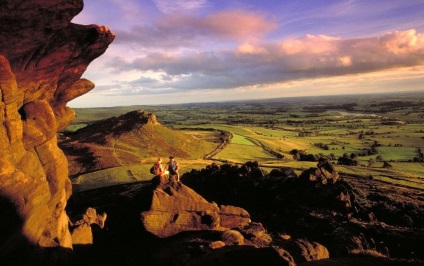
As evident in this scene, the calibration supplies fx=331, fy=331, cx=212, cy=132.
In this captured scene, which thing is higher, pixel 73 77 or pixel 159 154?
pixel 73 77

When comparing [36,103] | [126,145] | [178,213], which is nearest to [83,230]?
[178,213]

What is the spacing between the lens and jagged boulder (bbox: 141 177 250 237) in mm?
29922

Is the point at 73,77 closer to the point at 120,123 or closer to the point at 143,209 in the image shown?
the point at 143,209

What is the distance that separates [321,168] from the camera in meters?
53.0

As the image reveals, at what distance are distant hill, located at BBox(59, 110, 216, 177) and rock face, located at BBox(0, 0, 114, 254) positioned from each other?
185 feet

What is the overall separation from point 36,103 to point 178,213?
1519 centimetres

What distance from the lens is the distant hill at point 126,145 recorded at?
85.3 m

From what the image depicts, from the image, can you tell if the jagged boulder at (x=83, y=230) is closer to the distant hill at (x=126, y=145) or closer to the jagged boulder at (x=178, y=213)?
the jagged boulder at (x=178, y=213)

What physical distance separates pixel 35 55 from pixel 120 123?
92.4 m

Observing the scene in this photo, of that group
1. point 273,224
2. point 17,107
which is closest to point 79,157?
point 273,224

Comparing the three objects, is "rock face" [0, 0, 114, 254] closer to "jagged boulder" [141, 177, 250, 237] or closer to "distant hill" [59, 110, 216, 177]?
"jagged boulder" [141, 177, 250, 237]

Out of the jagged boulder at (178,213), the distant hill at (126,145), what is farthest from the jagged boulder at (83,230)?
the distant hill at (126,145)

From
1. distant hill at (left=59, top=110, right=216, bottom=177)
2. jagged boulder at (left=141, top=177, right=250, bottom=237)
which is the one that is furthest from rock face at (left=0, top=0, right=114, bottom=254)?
distant hill at (left=59, top=110, right=216, bottom=177)

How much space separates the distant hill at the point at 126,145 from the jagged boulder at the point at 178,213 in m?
54.3
